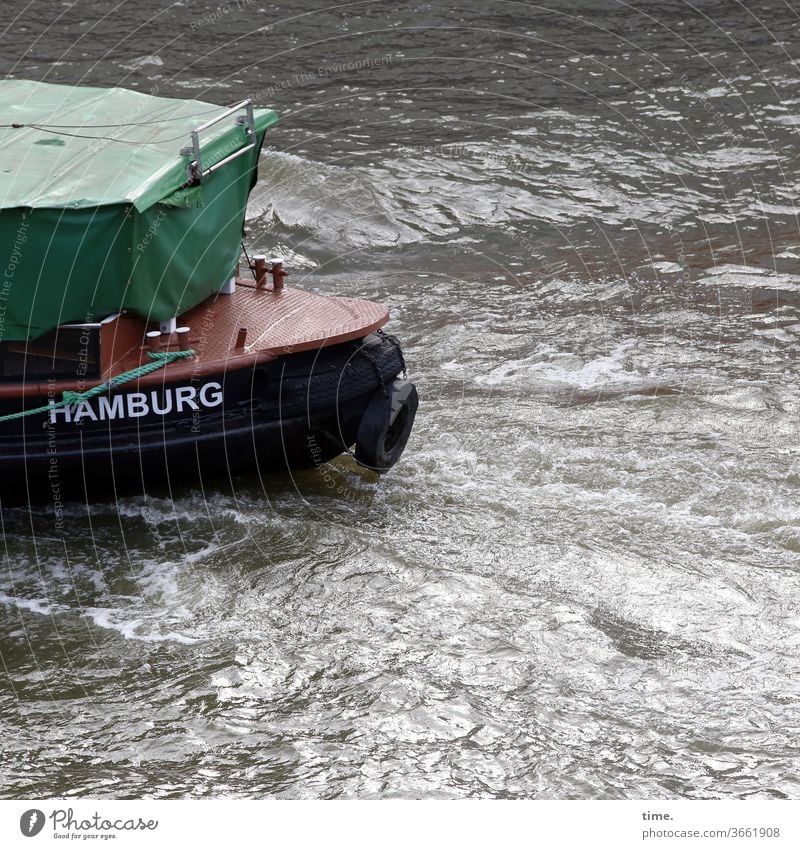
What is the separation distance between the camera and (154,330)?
911 cm

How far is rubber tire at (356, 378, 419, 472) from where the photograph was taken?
9305 mm

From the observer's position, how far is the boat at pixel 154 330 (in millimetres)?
8328

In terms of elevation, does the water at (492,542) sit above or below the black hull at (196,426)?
below

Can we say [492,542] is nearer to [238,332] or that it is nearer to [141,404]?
[238,332]

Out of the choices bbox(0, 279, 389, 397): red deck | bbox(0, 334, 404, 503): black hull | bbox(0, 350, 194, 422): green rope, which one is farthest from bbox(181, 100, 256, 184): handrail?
bbox(0, 334, 404, 503): black hull

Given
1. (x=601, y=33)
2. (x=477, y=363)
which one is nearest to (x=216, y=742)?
(x=477, y=363)

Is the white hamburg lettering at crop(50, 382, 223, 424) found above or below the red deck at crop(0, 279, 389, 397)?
below

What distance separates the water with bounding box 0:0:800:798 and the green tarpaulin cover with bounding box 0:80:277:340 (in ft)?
5.84

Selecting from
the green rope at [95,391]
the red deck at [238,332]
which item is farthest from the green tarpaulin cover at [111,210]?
the green rope at [95,391]

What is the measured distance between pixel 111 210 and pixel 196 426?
1749 mm

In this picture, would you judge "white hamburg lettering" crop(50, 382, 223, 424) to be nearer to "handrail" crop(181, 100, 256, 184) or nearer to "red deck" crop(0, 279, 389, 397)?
"red deck" crop(0, 279, 389, 397)

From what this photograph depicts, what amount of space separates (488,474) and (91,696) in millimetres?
3738

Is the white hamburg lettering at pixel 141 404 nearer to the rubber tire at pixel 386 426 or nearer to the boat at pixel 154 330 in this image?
the boat at pixel 154 330

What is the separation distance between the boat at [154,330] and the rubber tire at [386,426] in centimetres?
1
